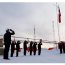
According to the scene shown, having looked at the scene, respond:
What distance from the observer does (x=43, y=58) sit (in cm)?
565

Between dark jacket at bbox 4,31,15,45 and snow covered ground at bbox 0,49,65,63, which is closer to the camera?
snow covered ground at bbox 0,49,65,63

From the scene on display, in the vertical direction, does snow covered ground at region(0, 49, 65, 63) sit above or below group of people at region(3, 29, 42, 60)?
below

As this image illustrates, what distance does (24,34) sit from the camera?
19.2 ft

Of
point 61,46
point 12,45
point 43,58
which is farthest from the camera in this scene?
point 61,46

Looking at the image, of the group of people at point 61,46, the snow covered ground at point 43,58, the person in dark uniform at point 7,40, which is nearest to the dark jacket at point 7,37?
the person in dark uniform at point 7,40

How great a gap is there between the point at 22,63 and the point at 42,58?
402 mm

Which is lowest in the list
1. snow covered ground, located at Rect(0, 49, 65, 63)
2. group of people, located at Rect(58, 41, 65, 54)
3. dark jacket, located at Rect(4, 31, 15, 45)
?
snow covered ground, located at Rect(0, 49, 65, 63)

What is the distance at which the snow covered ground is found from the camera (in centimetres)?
549

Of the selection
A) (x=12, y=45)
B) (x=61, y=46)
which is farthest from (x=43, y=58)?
(x=12, y=45)

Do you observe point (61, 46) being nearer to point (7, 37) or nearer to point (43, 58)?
point (43, 58)

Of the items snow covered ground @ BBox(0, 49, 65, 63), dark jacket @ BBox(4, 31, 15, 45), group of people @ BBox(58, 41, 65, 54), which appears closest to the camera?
snow covered ground @ BBox(0, 49, 65, 63)

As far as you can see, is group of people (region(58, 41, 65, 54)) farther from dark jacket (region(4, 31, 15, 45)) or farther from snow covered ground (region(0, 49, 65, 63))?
dark jacket (region(4, 31, 15, 45))

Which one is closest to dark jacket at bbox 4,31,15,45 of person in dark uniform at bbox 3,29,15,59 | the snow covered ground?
person in dark uniform at bbox 3,29,15,59

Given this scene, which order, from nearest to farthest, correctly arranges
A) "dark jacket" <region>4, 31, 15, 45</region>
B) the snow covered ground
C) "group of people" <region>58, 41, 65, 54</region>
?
the snow covered ground
"dark jacket" <region>4, 31, 15, 45</region>
"group of people" <region>58, 41, 65, 54</region>
